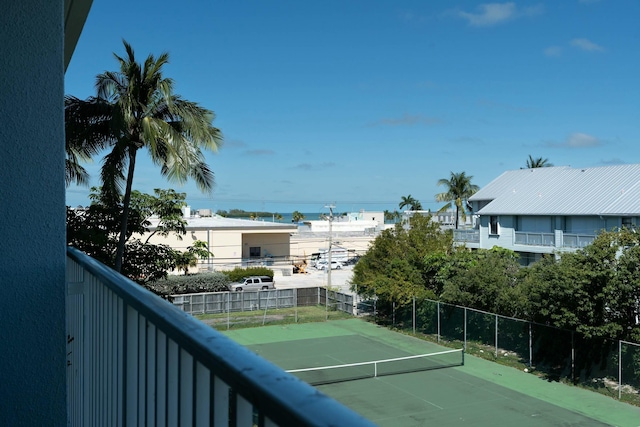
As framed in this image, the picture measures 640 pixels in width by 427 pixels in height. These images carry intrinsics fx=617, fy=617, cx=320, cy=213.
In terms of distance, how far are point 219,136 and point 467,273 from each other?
42.0 ft

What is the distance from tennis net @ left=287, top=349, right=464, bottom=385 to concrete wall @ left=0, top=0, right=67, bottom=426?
17839mm

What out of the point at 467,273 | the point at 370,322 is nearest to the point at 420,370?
the point at 467,273

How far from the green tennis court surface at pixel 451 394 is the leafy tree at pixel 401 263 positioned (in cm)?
362

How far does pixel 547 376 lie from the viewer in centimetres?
2108

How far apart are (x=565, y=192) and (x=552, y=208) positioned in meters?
2.01

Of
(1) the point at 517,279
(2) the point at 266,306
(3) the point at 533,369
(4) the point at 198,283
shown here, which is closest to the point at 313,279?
(4) the point at 198,283

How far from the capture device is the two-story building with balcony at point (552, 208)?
32.9m

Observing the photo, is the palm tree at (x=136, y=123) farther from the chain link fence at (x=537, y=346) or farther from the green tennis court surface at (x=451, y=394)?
the chain link fence at (x=537, y=346)

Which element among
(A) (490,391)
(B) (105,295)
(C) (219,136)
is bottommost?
(A) (490,391)

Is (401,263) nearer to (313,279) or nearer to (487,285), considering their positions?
(487,285)

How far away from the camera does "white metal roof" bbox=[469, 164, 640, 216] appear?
33031 millimetres

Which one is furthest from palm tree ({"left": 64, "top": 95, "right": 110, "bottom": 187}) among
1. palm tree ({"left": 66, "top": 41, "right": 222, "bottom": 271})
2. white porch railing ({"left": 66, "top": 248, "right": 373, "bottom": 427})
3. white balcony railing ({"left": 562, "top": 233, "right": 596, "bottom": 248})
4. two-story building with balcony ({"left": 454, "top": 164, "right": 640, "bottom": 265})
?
white balcony railing ({"left": 562, "top": 233, "right": 596, "bottom": 248})

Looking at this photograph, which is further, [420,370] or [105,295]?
[420,370]

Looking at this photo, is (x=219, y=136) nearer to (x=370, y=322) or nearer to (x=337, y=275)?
(x=370, y=322)
